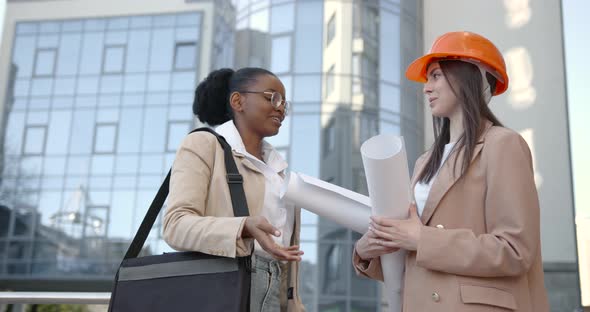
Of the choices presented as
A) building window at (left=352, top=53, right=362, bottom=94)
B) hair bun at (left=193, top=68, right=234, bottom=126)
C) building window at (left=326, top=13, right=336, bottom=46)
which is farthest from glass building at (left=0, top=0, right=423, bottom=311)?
hair bun at (left=193, top=68, right=234, bottom=126)

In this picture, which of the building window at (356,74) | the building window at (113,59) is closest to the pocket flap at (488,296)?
the building window at (356,74)

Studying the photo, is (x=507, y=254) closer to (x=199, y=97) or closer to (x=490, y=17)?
(x=199, y=97)

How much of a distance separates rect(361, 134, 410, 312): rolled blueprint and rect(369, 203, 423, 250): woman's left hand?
0.08 feet

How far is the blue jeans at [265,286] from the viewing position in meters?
2.13

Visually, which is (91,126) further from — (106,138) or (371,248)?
(371,248)

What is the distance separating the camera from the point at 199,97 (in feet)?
8.92

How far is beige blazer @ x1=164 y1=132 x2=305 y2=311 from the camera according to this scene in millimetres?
1972

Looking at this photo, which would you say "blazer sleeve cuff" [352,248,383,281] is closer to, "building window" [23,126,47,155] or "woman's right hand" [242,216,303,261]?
"woman's right hand" [242,216,303,261]

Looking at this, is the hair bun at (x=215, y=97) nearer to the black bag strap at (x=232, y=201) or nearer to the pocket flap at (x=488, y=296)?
the black bag strap at (x=232, y=201)

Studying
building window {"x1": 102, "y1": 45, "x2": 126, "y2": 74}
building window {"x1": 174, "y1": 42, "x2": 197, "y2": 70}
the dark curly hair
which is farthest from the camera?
building window {"x1": 102, "y1": 45, "x2": 126, "y2": 74}

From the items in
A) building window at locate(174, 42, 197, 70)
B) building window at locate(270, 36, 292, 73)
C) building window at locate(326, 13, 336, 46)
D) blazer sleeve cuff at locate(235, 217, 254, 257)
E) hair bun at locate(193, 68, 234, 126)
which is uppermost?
building window at locate(174, 42, 197, 70)

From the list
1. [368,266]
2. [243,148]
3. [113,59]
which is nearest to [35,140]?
[113,59]

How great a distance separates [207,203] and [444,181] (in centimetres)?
83

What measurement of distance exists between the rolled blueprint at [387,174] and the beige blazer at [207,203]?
1.48 ft
